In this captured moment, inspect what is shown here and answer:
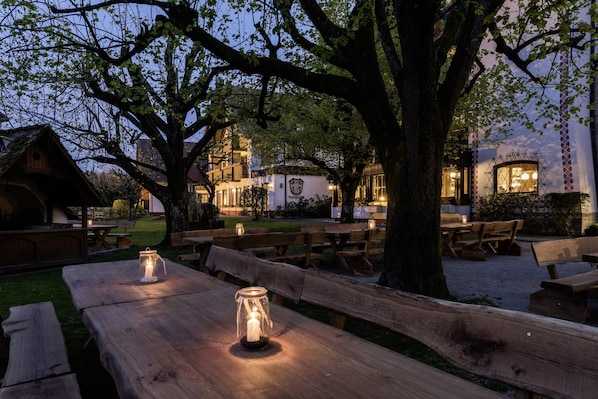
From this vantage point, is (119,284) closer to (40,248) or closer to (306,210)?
(40,248)

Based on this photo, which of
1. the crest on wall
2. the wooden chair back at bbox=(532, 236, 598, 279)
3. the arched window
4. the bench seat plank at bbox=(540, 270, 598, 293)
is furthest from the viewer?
the crest on wall

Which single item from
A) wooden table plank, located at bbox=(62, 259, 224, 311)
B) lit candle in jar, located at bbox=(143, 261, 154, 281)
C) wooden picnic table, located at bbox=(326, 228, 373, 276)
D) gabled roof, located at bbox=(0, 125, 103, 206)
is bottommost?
wooden picnic table, located at bbox=(326, 228, 373, 276)

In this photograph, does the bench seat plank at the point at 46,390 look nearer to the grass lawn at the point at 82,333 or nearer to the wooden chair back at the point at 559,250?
the grass lawn at the point at 82,333

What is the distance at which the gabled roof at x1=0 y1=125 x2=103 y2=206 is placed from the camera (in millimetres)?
8414

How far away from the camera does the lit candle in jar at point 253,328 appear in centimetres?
185

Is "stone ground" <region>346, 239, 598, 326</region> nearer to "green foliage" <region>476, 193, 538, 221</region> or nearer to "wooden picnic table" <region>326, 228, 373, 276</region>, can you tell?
"wooden picnic table" <region>326, 228, 373, 276</region>

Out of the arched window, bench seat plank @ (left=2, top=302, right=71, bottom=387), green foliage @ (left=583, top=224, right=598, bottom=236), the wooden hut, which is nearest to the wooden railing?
the wooden hut

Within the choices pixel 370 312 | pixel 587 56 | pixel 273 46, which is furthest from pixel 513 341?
pixel 587 56

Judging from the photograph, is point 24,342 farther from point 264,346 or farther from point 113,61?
point 113,61

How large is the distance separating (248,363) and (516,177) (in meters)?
20.1

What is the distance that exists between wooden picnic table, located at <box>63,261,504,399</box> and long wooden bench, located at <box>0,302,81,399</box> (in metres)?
0.41

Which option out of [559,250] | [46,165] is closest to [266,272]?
[559,250]

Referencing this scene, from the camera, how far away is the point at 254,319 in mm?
1867

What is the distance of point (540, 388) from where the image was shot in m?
1.45
